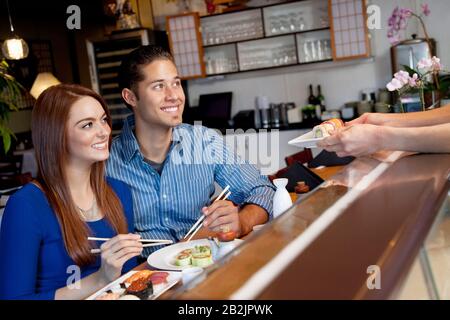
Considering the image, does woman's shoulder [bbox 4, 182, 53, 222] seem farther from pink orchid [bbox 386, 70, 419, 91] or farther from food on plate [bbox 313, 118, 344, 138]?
pink orchid [bbox 386, 70, 419, 91]

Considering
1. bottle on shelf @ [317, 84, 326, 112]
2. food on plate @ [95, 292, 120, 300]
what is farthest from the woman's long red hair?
bottle on shelf @ [317, 84, 326, 112]

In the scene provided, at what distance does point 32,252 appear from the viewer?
180cm

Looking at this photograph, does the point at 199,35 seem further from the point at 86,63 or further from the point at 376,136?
the point at 376,136

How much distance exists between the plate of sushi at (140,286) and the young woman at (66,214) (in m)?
0.14

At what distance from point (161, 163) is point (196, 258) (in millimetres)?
899

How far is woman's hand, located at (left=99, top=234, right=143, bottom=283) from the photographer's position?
171 centimetres

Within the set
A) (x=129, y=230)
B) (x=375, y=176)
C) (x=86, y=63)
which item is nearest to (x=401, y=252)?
(x=375, y=176)

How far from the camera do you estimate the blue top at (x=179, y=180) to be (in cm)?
248

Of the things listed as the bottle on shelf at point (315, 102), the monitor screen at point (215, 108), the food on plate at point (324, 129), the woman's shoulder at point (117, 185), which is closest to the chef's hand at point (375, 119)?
the food on plate at point (324, 129)

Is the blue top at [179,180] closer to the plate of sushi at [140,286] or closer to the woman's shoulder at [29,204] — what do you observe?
the woman's shoulder at [29,204]

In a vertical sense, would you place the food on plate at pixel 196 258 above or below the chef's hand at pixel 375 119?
below

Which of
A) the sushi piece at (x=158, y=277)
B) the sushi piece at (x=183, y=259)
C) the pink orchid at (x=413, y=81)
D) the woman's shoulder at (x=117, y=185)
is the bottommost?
the sushi piece at (x=183, y=259)

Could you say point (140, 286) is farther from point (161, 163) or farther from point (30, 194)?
point (161, 163)

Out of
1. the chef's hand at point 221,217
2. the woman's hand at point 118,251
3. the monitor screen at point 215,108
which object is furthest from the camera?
the monitor screen at point 215,108
